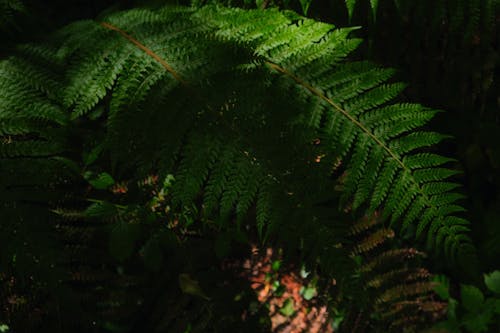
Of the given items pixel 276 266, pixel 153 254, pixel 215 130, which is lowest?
pixel 276 266

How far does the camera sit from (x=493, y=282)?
217 cm

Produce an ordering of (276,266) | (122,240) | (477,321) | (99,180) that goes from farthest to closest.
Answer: (276,266) < (477,321) < (99,180) < (122,240)

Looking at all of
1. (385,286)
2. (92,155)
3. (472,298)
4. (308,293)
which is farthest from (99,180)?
(472,298)

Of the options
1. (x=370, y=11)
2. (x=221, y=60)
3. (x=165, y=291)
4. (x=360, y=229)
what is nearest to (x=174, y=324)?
(x=165, y=291)

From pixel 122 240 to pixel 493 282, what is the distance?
169 centimetres

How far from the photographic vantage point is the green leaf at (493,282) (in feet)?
7.06

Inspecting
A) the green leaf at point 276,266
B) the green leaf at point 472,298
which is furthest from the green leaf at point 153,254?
the green leaf at point 472,298

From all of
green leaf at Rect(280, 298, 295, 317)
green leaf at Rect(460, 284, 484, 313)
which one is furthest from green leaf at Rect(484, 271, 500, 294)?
green leaf at Rect(280, 298, 295, 317)

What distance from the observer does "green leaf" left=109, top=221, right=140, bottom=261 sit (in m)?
1.37

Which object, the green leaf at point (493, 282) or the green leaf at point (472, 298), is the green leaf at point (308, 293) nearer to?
the green leaf at point (472, 298)

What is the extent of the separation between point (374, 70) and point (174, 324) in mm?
1011

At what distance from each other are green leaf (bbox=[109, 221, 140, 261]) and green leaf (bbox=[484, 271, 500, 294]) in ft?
5.32

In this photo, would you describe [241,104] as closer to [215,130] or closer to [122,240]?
[215,130]

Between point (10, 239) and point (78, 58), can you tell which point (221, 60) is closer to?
point (78, 58)
